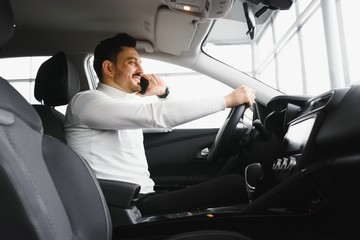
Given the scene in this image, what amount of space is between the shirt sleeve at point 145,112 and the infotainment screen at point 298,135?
0.26 meters

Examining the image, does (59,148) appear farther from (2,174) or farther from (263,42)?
(263,42)

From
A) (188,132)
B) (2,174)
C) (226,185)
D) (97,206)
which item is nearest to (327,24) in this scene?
(188,132)

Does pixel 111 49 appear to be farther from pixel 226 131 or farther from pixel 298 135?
Answer: pixel 298 135

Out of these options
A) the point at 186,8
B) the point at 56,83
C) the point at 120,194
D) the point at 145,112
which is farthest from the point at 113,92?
the point at 120,194

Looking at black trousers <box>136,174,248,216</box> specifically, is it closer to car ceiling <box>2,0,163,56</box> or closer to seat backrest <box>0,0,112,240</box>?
seat backrest <box>0,0,112,240</box>

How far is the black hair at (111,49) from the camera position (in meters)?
1.91

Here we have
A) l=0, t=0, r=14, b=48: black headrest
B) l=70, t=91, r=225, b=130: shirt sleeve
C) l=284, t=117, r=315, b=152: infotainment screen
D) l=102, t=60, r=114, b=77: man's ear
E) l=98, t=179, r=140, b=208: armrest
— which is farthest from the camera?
l=102, t=60, r=114, b=77: man's ear

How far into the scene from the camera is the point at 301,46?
20.2 ft

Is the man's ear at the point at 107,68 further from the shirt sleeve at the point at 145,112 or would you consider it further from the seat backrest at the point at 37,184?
the seat backrest at the point at 37,184

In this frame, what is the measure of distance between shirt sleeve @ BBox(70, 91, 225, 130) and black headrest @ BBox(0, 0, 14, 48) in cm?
55

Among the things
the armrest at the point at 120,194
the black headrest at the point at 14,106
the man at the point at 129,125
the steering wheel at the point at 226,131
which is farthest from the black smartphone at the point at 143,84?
the black headrest at the point at 14,106

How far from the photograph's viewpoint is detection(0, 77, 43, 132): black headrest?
3.05 feet

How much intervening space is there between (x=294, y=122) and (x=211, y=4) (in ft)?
2.07

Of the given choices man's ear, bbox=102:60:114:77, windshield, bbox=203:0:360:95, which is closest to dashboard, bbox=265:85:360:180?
windshield, bbox=203:0:360:95
